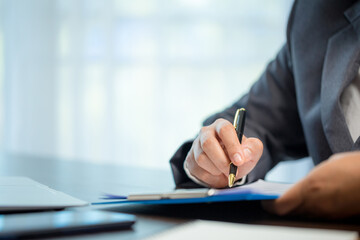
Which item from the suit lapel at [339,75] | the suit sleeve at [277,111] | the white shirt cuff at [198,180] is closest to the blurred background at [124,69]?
the suit sleeve at [277,111]

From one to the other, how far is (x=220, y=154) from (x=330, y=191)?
0.82ft

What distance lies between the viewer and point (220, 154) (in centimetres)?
65

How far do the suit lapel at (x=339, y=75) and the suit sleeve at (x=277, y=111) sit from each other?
0.69 ft

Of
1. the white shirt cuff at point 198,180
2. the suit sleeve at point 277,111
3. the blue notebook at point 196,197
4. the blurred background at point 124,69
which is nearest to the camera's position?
the blue notebook at point 196,197

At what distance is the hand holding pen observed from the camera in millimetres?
635

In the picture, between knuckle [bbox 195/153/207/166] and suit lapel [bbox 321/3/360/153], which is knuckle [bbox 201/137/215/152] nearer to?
knuckle [bbox 195/153/207/166]

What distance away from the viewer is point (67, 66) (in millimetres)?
3229

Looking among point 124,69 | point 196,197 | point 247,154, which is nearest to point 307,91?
point 247,154

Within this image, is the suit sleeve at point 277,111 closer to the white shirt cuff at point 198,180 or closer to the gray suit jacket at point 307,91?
the gray suit jacket at point 307,91

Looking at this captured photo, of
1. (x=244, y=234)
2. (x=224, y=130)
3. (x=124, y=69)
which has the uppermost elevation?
(x=124, y=69)

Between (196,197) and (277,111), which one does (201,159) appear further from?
(277,111)

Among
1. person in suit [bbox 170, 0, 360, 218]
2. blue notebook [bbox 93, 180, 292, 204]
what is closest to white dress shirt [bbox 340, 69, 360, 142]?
person in suit [bbox 170, 0, 360, 218]

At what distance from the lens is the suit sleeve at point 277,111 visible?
1.12m

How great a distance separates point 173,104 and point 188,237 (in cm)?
261
